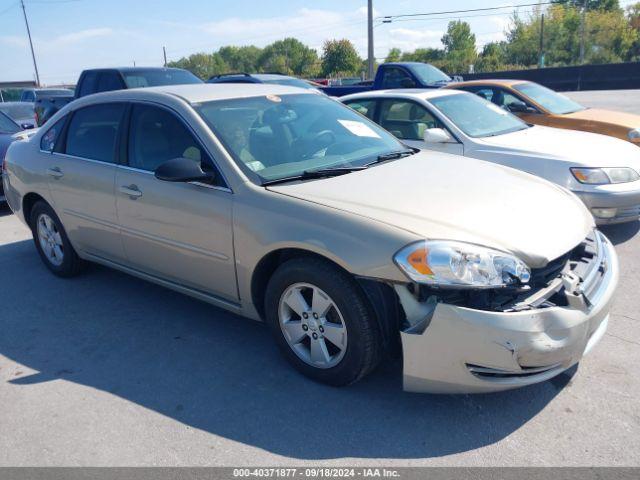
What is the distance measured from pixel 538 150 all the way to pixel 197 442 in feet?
14.8

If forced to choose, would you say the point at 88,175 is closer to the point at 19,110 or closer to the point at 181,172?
the point at 181,172

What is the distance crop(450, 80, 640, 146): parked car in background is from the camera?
25.0 ft

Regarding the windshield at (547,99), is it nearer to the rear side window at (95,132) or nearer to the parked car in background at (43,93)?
the rear side window at (95,132)

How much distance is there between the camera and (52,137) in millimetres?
4938

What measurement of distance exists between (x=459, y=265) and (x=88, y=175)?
10.2 ft

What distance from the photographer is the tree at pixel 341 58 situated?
206ft

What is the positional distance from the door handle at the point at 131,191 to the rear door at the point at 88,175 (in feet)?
0.53

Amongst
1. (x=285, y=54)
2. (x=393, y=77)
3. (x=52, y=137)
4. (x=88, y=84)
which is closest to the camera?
(x=52, y=137)

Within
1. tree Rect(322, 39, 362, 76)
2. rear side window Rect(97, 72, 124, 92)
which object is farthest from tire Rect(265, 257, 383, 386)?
tree Rect(322, 39, 362, 76)

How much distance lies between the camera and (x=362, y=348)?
2.89 metres

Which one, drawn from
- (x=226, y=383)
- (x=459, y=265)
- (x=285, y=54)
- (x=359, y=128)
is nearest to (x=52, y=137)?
(x=359, y=128)

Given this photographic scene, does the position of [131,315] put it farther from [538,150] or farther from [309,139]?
[538,150]

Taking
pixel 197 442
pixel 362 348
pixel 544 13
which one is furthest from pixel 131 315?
pixel 544 13

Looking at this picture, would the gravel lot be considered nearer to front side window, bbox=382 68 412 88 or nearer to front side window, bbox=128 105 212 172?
front side window, bbox=128 105 212 172
